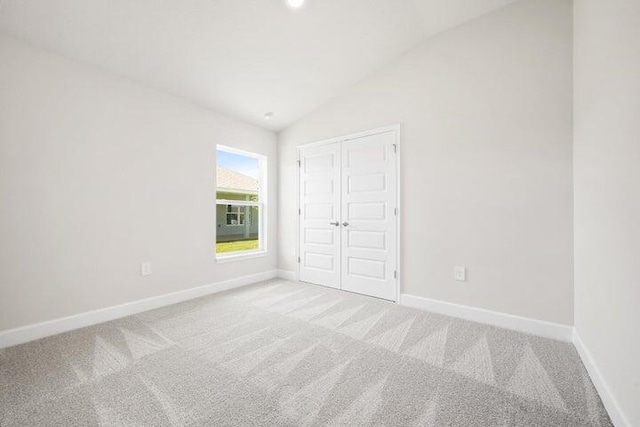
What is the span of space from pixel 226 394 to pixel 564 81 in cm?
353

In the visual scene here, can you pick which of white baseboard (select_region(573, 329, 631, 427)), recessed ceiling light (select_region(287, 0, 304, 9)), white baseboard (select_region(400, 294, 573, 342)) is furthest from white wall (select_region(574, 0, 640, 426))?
recessed ceiling light (select_region(287, 0, 304, 9))

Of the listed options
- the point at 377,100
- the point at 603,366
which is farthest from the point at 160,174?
the point at 603,366

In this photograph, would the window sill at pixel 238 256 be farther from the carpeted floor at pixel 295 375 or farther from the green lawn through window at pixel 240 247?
the carpeted floor at pixel 295 375

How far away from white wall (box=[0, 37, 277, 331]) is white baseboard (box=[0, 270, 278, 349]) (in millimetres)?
64

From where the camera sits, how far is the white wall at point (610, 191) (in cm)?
124

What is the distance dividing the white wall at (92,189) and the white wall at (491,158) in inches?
102

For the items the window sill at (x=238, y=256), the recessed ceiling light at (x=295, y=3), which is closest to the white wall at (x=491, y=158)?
the recessed ceiling light at (x=295, y=3)

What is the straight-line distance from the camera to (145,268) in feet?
9.54

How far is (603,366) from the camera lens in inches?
60.9

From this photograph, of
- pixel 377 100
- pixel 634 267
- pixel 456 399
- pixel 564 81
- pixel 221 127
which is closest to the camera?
pixel 634 267

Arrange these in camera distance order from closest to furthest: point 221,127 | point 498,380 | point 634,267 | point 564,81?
1. point 634,267
2. point 498,380
3. point 564,81
4. point 221,127

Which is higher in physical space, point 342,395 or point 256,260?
point 256,260

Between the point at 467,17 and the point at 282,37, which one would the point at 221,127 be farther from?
the point at 467,17

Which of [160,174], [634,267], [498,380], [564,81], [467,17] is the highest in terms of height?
[467,17]
